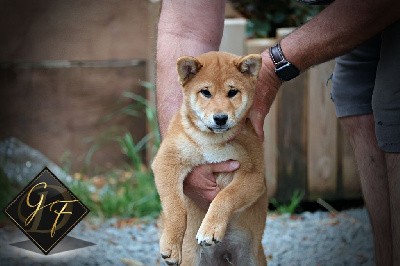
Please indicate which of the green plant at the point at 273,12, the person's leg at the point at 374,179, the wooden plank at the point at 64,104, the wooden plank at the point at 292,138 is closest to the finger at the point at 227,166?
the person's leg at the point at 374,179

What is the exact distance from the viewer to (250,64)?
2779 mm

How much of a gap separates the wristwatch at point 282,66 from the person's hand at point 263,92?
→ 20 mm

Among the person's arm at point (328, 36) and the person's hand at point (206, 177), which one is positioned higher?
the person's arm at point (328, 36)

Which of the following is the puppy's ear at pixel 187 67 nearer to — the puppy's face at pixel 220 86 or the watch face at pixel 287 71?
the puppy's face at pixel 220 86

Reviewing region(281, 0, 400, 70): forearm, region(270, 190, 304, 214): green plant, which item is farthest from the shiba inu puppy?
region(270, 190, 304, 214): green plant

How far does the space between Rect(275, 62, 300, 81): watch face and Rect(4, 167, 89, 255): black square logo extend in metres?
1.82

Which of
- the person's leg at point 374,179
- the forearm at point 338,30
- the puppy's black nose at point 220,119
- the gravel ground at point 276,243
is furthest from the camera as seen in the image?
the gravel ground at point 276,243

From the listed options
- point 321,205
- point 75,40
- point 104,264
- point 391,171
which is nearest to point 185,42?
point 391,171

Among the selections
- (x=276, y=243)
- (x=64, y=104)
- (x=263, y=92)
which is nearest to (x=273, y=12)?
(x=64, y=104)

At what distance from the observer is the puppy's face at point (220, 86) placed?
2.73 metres

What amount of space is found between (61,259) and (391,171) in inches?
87.7

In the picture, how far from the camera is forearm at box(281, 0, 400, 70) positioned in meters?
2.87

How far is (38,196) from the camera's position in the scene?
4691 millimetres

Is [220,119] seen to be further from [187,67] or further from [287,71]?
[287,71]
